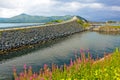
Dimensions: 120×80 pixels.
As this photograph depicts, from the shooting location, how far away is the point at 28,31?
253 ft

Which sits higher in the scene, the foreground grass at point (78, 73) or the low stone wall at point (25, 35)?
the foreground grass at point (78, 73)

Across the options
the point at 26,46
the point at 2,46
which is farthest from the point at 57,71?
the point at 26,46

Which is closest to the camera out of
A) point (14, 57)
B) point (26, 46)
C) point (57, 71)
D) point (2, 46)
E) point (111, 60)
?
point (57, 71)

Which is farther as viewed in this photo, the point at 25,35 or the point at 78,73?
the point at 25,35

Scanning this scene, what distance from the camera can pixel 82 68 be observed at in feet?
55.3

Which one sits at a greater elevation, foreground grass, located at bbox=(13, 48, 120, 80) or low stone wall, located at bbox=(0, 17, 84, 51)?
foreground grass, located at bbox=(13, 48, 120, 80)

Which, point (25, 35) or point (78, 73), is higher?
point (78, 73)

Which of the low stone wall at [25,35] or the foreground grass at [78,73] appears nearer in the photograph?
the foreground grass at [78,73]

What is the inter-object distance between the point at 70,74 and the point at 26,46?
180 ft

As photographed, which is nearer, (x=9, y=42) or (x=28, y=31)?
(x=9, y=42)

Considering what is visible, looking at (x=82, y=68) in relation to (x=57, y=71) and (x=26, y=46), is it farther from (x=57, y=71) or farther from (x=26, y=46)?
(x=26, y=46)

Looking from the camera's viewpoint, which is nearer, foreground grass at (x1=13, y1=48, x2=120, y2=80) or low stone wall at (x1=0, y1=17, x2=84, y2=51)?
foreground grass at (x1=13, y1=48, x2=120, y2=80)

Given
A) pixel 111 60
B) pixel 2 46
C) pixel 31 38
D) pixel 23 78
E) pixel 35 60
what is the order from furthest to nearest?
pixel 31 38 → pixel 2 46 → pixel 35 60 → pixel 111 60 → pixel 23 78

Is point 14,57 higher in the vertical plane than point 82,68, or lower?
lower
